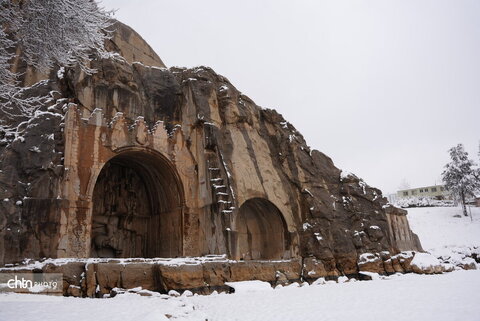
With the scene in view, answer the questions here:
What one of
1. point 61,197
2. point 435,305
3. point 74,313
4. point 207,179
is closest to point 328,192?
point 207,179

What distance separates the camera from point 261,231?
23.8 metres

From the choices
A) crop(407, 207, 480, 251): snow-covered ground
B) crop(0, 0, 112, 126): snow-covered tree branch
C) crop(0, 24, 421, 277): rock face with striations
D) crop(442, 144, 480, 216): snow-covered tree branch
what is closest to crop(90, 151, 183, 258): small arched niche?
crop(0, 24, 421, 277): rock face with striations

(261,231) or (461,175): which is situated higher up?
(461,175)

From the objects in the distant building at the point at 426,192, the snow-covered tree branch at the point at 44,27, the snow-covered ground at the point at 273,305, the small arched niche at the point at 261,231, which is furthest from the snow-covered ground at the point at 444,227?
the distant building at the point at 426,192

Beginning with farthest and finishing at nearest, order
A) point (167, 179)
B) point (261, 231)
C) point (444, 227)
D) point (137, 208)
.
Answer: point (444, 227) < point (261, 231) < point (137, 208) < point (167, 179)

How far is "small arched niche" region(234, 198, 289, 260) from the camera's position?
22598 mm

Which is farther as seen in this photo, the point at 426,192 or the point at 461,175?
the point at 426,192

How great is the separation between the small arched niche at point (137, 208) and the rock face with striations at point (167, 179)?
0.19 feet

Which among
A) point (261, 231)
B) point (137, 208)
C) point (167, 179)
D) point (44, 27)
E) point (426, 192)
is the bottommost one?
point (261, 231)

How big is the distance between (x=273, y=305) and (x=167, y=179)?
1001 cm

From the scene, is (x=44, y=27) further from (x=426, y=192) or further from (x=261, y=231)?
(x=426, y=192)

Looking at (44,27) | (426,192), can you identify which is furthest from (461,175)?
(426,192)

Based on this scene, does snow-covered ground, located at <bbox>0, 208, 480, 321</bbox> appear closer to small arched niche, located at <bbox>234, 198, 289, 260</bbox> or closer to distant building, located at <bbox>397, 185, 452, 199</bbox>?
small arched niche, located at <bbox>234, 198, 289, 260</bbox>

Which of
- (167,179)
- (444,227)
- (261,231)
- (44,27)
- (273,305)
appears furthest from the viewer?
(444,227)
